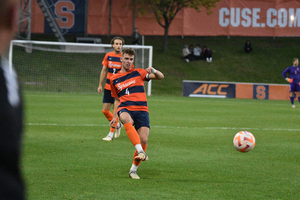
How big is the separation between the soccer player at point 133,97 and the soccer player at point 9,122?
4084 mm

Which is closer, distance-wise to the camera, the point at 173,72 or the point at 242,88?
the point at 242,88

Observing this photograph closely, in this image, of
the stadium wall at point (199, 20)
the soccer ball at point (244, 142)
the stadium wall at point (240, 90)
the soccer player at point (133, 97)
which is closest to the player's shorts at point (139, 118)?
the soccer player at point (133, 97)

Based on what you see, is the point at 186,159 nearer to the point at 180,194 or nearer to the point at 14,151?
the point at 180,194

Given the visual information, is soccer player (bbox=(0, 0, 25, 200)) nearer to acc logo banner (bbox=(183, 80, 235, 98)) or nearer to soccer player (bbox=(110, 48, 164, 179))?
soccer player (bbox=(110, 48, 164, 179))

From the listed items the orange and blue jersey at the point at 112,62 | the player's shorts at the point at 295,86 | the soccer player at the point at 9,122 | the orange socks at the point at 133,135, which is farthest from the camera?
the player's shorts at the point at 295,86

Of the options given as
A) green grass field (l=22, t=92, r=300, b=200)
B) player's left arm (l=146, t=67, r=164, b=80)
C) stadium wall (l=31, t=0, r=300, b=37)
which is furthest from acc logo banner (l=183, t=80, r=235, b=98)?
player's left arm (l=146, t=67, r=164, b=80)

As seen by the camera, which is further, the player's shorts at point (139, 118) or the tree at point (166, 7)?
the tree at point (166, 7)

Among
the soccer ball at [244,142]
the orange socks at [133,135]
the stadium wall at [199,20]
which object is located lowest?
the soccer ball at [244,142]

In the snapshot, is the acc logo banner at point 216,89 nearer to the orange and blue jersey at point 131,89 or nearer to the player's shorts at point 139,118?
the orange and blue jersey at point 131,89

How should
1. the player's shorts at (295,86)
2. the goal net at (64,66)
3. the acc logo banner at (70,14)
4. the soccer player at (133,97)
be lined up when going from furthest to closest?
the acc logo banner at (70,14)
the goal net at (64,66)
the player's shorts at (295,86)
the soccer player at (133,97)

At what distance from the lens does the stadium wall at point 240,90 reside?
958 inches

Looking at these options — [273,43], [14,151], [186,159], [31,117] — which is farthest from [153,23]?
[14,151]

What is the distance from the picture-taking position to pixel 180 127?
10719 millimetres

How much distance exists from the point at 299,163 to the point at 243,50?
2883 centimetres
